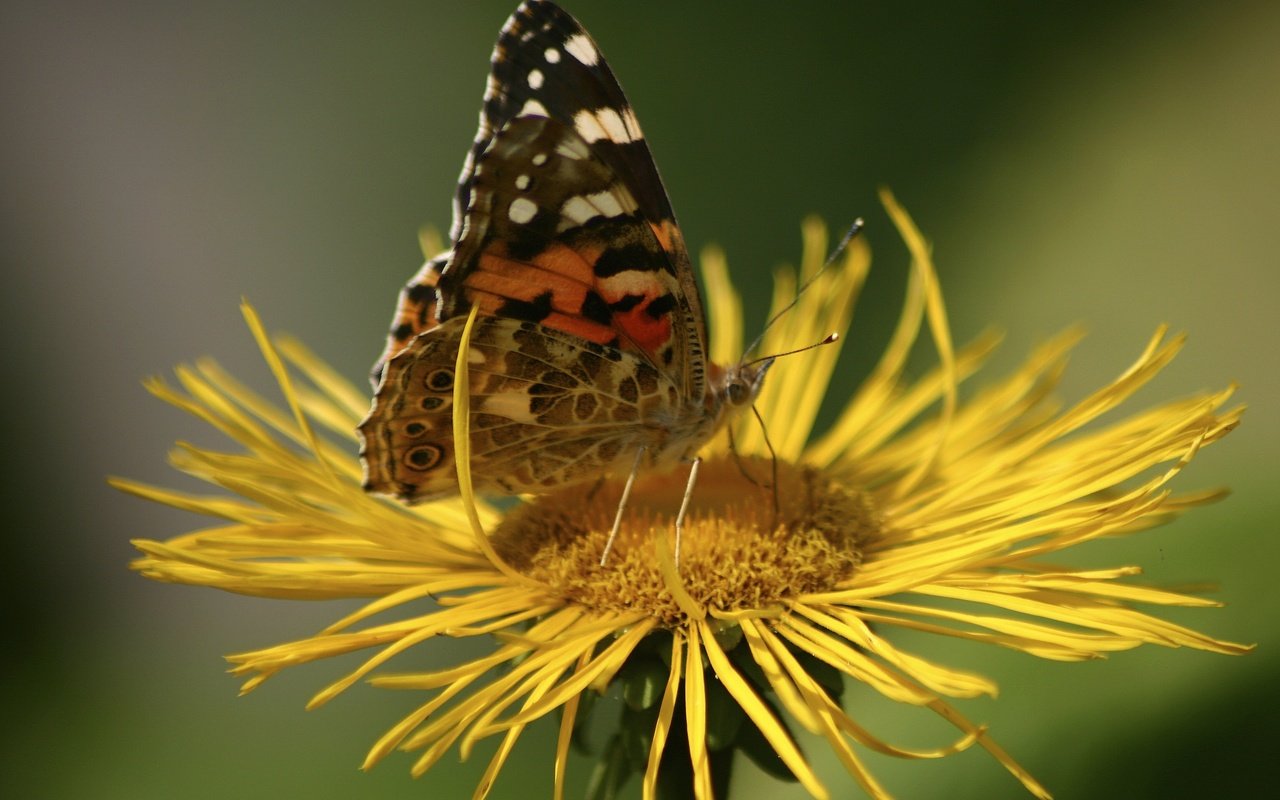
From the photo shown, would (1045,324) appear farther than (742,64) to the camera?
No

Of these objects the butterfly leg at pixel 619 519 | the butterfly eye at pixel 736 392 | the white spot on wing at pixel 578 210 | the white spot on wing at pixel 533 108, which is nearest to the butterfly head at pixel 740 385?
the butterfly eye at pixel 736 392

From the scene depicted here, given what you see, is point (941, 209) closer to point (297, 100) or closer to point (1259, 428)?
point (1259, 428)

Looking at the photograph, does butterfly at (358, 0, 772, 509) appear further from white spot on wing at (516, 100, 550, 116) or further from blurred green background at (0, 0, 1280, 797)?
blurred green background at (0, 0, 1280, 797)

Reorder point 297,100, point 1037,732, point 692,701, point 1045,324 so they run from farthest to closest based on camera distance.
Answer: point 297,100
point 1045,324
point 1037,732
point 692,701

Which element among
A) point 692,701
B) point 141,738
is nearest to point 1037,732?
point 692,701

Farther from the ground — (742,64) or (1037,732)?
(742,64)

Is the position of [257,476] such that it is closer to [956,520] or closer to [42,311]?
[956,520]

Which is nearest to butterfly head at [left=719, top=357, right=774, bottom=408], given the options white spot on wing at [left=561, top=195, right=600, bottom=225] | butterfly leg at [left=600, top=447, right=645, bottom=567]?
butterfly leg at [left=600, top=447, right=645, bottom=567]

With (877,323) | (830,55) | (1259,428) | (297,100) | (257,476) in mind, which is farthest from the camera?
(297,100)

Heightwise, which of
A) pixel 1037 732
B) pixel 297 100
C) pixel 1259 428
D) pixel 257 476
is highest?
pixel 297 100
